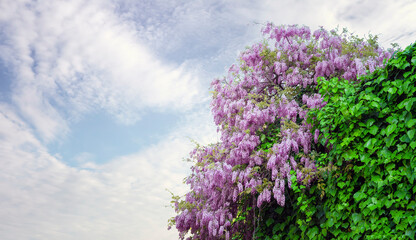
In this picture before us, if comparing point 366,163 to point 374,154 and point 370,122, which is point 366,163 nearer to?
point 374,154

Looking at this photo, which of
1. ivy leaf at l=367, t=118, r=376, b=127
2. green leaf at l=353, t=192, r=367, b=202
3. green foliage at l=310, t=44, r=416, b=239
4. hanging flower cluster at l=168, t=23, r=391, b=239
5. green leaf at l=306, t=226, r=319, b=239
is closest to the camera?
green foliage at l=310, t=44, r=416, b=239

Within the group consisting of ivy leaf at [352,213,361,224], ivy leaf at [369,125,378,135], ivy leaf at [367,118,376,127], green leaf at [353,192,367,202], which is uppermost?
ivy leaf at [367,118,376,127]

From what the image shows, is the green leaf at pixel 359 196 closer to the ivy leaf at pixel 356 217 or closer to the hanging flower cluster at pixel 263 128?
the ivy leaf at pixel 356 217

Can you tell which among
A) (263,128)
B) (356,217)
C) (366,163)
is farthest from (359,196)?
(263,128)

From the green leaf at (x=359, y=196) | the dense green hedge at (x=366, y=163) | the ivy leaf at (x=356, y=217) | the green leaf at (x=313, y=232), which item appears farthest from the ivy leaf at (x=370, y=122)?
the green leaf at (x=313, y=232)

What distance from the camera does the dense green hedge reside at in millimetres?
4414

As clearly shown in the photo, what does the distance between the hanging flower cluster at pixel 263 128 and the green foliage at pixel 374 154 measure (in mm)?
517

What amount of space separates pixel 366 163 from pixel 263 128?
2.37m

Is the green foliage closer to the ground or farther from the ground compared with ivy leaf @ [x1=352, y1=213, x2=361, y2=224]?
farther from the ground

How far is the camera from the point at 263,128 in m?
6.82

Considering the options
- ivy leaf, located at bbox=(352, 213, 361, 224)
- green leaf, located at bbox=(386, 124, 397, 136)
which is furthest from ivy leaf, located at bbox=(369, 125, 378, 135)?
ivy leaf, located at bbox=(352, 213, 361, 224)

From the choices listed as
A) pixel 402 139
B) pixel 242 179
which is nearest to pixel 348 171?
pixel 402 139

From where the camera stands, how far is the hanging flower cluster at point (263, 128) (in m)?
5.91

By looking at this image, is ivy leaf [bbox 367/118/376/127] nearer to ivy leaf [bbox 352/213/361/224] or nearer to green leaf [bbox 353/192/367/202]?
→ green leaf [bbox 353/192/367/202]
